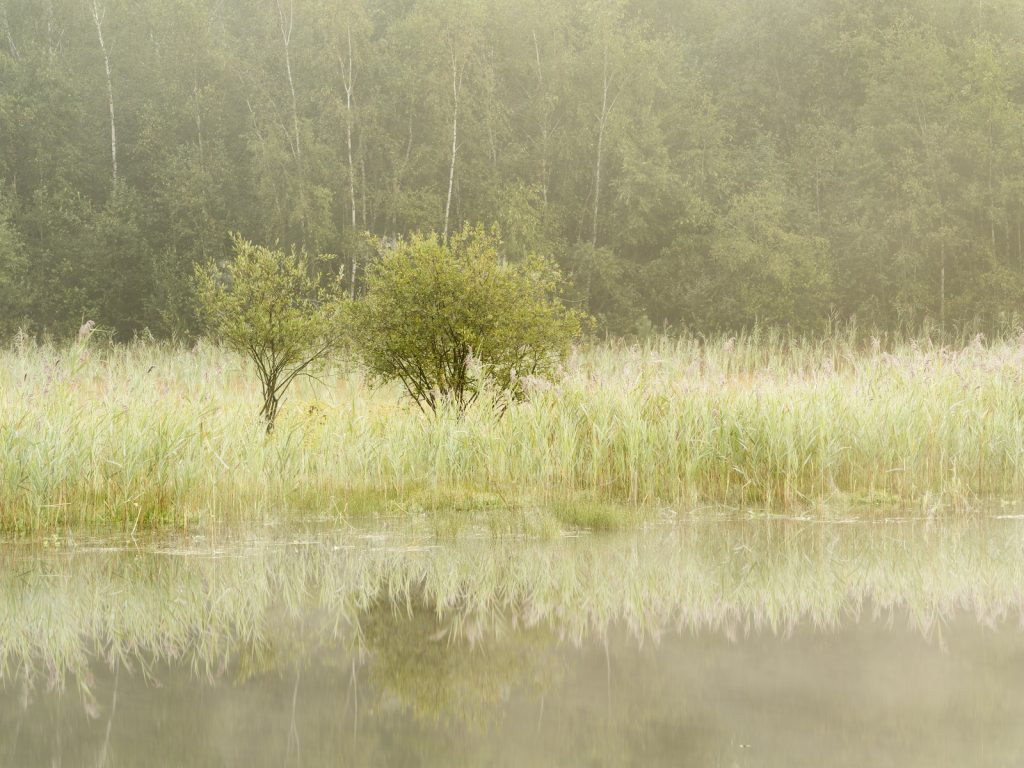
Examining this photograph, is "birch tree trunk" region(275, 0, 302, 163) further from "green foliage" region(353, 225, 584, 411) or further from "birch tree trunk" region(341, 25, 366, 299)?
"green foliage" region(353, 225, 584, 411)

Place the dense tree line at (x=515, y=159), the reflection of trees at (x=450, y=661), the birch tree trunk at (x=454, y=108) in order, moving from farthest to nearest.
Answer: the dense tree line at (x=515, y=159)
the birch tree trunk at (x=454, y=108)
the reflection of trees at (x=450, y=661)

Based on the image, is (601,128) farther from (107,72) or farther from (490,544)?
(490,544)

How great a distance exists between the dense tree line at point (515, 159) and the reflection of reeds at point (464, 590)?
23909mm

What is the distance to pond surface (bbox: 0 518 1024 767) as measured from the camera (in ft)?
14.8

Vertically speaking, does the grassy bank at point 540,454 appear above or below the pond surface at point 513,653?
above

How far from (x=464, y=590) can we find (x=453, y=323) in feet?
21.3

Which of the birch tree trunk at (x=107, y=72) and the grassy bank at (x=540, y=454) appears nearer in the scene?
the grassy bank at (x=540, y=454)

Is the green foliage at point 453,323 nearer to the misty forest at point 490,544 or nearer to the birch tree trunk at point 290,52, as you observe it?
the misty forest at point 490,544

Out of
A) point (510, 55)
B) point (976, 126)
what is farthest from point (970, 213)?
point (510, 55)

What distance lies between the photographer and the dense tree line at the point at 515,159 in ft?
111

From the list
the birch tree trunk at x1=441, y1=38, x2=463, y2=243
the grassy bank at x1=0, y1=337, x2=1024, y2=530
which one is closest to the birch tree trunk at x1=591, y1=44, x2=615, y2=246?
the birch tree trunk at x1=441, y1=38, x2=463, y2=243

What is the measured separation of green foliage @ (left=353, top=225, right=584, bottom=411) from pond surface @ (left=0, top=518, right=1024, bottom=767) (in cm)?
469

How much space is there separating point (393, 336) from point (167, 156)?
25.4 meters

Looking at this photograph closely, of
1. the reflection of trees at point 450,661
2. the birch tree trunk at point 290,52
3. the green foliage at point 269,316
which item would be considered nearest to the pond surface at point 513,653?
the reflection of trees at point 450,661
